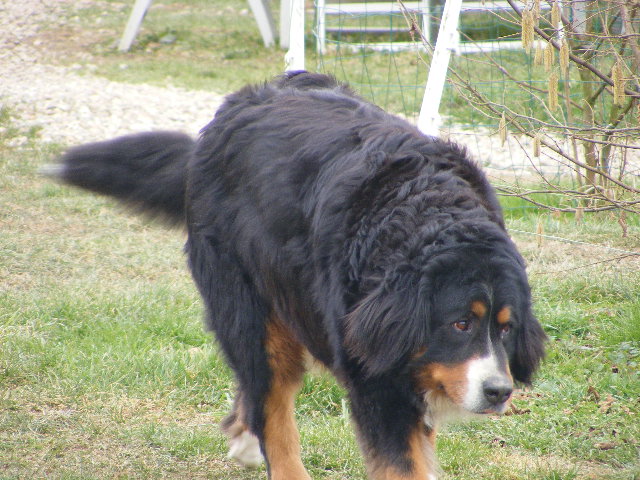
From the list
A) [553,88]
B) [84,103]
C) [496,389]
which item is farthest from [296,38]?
[84,103]

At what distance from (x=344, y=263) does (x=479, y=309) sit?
0.51 m

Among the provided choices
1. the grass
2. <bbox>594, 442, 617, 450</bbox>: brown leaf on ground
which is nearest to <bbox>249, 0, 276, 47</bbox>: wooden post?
the grass

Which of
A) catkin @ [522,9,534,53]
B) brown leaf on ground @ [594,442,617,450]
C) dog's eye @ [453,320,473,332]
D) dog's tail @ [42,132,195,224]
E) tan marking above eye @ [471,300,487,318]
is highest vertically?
catkin @ [522,9,534,53]

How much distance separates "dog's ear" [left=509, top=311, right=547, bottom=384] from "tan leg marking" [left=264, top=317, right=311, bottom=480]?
0.97 meters

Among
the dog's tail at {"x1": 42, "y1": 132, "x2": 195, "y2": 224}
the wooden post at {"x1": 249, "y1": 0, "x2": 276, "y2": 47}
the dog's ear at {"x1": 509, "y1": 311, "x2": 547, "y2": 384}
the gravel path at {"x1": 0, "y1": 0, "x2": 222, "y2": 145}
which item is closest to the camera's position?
the dog's ear at {"x1": 509, "y1": 311, "x2": 547, "y2": 384}

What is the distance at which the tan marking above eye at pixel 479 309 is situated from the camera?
8.68ft

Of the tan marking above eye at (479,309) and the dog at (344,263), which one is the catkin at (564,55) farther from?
the tan marking above eye at (479,309)

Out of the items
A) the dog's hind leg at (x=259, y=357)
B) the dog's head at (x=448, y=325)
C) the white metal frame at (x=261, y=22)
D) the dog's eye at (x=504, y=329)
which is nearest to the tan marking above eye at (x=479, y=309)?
the dog's head at (x=448, y=325)

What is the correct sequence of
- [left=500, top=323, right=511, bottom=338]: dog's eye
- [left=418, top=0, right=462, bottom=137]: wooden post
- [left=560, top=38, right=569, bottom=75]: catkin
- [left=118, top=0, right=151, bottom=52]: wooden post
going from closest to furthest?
[left=500, top=323, right=511, bottom=338]: dog's eye → [left=560, top=38, right=569, bottom=75]: catkin → [left=418, top=0, right=462, bottom=137]: wooden post → [left=118, top=0, right=151, bottom=52]: wooden post

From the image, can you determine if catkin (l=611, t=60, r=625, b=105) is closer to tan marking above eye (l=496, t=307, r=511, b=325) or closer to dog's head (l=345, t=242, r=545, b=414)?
dog's head (l=345, t=242, r=545, b=414)

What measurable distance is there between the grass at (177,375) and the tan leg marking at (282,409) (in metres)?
0.34

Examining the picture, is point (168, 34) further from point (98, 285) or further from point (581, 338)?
point (581, 338)

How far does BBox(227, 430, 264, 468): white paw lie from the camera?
362cm

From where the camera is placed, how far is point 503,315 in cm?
273
